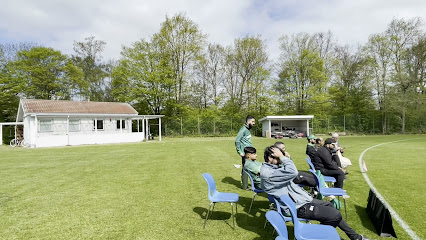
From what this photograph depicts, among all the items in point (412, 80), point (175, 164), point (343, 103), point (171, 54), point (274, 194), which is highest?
point (171, 54)

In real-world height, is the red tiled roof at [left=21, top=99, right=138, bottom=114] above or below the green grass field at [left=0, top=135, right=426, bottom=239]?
above

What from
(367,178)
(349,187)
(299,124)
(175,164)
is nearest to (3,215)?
(175,164)

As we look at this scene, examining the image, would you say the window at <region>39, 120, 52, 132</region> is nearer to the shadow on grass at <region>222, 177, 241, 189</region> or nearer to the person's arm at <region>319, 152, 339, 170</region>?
the shadow on grass at <region>222, 177, 241, 189</region>

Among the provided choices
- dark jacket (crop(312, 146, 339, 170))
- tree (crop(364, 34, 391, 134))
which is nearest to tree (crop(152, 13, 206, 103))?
tree (crop(364, 34, 391, 134))

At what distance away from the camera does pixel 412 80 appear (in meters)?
28.7

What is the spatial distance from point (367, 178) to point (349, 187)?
1.35 meters

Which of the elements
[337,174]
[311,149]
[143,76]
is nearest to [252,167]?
[311,149]

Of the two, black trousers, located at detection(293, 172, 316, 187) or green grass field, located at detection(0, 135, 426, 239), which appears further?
black trousers, located at detection(293, 172, 316, 187)

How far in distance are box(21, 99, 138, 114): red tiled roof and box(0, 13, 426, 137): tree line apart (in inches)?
177

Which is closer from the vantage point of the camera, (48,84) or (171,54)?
(48,84)

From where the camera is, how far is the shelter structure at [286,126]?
91.0ft

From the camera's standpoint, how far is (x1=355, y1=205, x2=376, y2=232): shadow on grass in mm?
3928

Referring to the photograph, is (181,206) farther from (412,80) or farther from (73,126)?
(412,80)

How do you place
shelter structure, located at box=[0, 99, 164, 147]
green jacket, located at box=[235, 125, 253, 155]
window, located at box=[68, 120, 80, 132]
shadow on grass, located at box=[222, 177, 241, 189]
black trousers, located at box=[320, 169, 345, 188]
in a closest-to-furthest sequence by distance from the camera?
black trousers, located at box=[320, 169, 345, 188], green jacket, located at box=[235, 125, 253, 155], shadow on grass, located at box=[222, 177, 241, 189], shelter structure, located at box=[0, 99, 164, 147], window, located at box=[68, 120, 80, 132]
